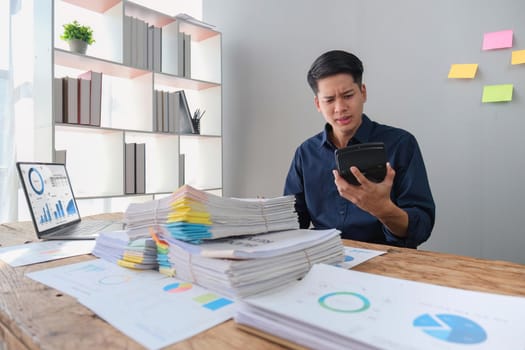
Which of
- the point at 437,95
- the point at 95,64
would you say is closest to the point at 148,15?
the point at 95,64

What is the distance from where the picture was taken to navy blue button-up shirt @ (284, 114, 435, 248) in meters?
1.09

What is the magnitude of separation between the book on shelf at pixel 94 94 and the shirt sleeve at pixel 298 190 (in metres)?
1.35

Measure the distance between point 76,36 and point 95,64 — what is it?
0.18 meters

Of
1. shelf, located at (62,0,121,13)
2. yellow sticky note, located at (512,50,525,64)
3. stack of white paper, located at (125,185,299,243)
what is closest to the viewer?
stack of white paper, located at (125,185,299,243)

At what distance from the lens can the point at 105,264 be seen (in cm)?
69

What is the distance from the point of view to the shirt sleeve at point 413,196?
1020 millimetres

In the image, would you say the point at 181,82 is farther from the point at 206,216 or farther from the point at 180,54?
the point at 206,216

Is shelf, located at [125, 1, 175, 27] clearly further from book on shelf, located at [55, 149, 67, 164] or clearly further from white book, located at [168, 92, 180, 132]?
book on shelf, located at [55, 149, 67, 164]

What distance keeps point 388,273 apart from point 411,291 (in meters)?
0.19

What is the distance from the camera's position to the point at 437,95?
1816 mm

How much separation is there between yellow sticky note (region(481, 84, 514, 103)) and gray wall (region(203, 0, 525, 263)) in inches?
1.0

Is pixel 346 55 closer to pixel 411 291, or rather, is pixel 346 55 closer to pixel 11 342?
pixel 411 291

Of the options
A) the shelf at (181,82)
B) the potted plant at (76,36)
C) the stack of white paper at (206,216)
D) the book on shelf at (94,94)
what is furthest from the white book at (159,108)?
the stack of white paper at (206,216)

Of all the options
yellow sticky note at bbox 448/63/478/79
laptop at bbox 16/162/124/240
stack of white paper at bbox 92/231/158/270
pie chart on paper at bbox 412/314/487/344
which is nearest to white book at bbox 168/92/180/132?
laptop at bbox 16/162/124/240
